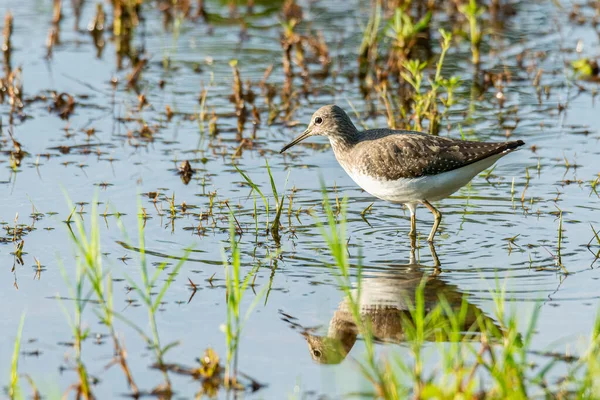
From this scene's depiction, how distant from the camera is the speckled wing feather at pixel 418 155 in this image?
312 inches

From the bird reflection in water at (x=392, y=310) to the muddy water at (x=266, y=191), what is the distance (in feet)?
0.14

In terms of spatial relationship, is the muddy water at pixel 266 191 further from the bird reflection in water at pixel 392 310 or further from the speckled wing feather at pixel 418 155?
the speckled wing feather at pixel 418 155

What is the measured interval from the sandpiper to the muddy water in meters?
0.36

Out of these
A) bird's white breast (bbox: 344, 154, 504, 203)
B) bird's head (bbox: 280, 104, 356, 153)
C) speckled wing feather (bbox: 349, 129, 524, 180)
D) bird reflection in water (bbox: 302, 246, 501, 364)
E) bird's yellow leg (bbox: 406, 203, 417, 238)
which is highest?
bird's head (bbox: 280, 104, 356, 153)

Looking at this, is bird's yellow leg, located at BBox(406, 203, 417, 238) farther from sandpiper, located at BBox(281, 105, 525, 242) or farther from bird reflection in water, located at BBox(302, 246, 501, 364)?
bird reflection in water, located at BBox(302, 246, 501, 364)

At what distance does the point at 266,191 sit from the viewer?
29.5 ft

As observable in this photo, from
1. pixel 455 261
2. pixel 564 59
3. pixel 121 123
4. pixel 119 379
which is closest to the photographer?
pixel 119 379

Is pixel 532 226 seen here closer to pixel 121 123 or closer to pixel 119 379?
A: pixel 119 379

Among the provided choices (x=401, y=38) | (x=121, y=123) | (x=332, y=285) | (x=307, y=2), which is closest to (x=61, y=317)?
(x=332, y=285)

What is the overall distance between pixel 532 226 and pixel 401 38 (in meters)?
3.99

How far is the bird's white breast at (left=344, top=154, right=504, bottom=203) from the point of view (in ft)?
26.1

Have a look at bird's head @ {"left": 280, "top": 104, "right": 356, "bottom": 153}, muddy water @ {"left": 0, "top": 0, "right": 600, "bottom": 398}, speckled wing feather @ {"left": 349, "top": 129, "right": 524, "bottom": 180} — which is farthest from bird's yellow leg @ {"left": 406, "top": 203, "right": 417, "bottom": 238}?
bird's head @ {"left": 280, "top": 104, "right": 356, "bottom": 153}

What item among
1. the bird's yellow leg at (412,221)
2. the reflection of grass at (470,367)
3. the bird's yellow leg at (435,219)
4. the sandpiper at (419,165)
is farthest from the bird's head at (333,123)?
the reflection of grass at (470,367)

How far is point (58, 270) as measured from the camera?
7172mm
